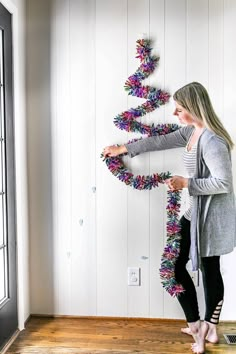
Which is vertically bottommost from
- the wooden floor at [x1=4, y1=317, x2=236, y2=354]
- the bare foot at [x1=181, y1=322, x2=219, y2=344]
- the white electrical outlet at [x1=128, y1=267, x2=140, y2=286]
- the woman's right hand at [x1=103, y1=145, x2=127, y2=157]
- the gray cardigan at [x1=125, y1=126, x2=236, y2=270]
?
the wooden floor at [x1=4, y1=317, x2=236, y2=354]

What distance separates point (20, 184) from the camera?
7.93 feet

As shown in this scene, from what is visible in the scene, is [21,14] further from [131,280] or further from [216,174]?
[131,280]

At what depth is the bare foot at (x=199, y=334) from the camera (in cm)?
215

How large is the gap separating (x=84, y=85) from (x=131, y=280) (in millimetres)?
1328

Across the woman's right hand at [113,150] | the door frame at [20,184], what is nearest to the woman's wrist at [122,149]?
the woman's right hand at [113,150]

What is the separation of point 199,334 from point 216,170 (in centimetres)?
97

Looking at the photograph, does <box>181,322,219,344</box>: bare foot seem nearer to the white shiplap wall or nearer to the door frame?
the white shiplap wall

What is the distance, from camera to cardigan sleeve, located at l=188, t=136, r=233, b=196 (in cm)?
198

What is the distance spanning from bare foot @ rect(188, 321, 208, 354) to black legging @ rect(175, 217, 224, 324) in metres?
0.03

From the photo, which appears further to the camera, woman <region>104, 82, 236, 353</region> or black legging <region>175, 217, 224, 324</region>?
black legging <region>175, 217, 224, 324</region>

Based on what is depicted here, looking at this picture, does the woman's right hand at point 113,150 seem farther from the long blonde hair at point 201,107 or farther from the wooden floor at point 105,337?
the wooden floor at point 105,337

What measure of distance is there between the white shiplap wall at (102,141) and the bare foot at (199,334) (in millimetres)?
320

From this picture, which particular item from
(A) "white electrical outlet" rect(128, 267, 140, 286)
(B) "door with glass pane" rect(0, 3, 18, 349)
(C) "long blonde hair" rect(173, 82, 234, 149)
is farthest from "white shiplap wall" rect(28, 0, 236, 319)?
(C) "long blonde hair" rect(173, 82, 234, 149)

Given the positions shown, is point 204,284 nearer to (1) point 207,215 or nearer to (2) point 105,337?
(1) point 207,215
